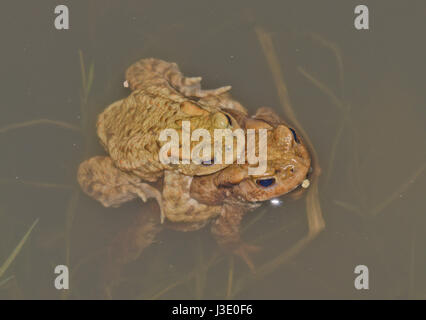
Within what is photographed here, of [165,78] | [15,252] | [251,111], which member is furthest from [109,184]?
[251,111]

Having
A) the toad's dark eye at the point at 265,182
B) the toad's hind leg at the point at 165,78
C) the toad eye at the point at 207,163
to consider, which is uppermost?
the toad's hind leg at the point at 165,78

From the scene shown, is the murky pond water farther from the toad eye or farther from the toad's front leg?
the toad eye

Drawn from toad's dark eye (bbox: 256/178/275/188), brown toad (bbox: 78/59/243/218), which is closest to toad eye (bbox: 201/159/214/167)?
brown toad (bbox: 78/59/243/218)

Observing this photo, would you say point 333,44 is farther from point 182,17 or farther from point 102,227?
point 102,227

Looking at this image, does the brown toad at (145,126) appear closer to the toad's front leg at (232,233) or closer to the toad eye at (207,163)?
the toad eye at (207,163)

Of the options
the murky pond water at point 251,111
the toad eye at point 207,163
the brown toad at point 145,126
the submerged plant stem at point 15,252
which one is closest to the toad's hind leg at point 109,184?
the brown toad at point 145,126

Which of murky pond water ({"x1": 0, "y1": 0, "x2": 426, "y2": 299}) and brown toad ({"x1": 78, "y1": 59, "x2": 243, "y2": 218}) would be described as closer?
brown toad ({"x1": 78, "y1": 59, "x2": 243, "y2": 218})
